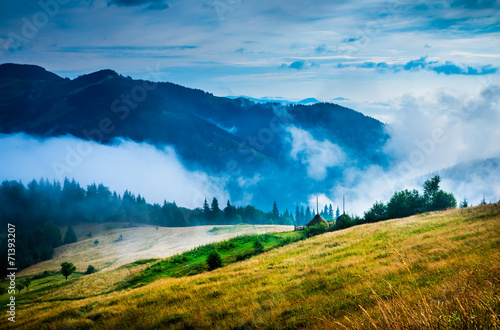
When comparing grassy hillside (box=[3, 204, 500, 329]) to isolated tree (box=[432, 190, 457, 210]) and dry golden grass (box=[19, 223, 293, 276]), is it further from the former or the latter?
dry golden grass (box=[19, 223, 293, 276])

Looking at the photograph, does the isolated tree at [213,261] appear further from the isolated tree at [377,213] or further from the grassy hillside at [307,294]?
the isolated tree at [377,213]

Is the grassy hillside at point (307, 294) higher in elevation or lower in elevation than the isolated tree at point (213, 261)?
higher

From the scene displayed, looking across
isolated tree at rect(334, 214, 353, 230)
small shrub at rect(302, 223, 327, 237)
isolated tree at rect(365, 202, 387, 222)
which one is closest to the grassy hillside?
small shrub at rect(302, 223, 327, 237)

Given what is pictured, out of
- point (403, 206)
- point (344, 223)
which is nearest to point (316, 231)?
point (344, 223)

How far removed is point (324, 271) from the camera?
68.3 ft

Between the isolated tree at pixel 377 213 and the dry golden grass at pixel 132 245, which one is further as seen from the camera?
the dry golden grass at pixel 132 245

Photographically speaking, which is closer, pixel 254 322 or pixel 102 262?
pixel 254 322

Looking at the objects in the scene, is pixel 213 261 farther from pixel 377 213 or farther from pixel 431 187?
pixel 431 187

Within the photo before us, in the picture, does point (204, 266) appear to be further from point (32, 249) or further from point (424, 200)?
point (32, 249)

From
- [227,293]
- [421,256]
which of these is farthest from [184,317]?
[421,256]

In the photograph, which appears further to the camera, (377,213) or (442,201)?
(442,201)

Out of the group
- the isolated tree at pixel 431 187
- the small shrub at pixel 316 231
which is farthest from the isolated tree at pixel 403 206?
the small shrub at pixel 316 231

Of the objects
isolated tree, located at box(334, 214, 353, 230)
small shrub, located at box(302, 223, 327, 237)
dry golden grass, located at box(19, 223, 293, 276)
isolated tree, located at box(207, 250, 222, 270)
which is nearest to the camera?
isolated tree, located at box(207, 250, 222, 270)

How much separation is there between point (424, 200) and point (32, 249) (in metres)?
186
